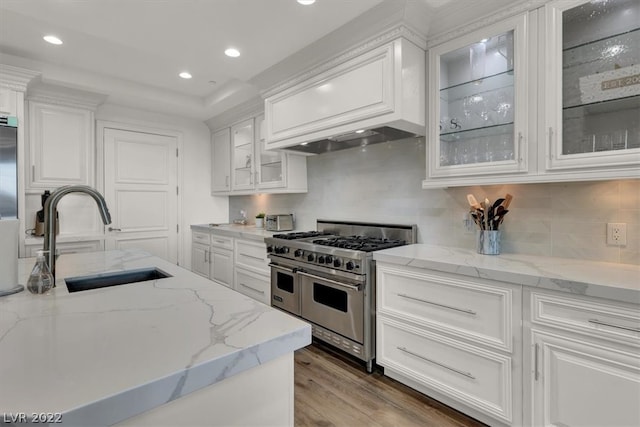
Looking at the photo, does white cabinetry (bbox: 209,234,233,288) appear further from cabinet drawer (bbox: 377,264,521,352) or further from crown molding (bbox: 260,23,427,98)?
cabinet drawer (bbox: 377,264,521,352)

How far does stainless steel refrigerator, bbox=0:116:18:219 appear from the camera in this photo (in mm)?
2846

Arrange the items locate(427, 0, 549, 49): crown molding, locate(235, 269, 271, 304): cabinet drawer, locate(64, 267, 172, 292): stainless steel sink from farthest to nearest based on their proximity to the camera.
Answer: locate(235, 269, 271, 304): cabinet drawer
locate(427, 0, 549, 49): crown molding
locate(64, 267, 172, 292): stainless steel sink

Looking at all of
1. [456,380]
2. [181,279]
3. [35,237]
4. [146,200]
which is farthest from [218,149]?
[456,380]

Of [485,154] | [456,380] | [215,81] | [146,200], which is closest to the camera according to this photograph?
[456,380]

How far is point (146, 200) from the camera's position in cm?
418

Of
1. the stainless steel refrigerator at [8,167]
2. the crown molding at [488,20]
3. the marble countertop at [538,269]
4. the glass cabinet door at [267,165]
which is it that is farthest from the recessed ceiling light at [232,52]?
the stainless steel refrigerator at [8,167]

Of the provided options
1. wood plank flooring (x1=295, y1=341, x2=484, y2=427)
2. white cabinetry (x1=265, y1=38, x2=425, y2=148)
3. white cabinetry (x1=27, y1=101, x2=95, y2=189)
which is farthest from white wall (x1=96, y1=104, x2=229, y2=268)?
wood plank flooring (x1=295, y1=341, x2=484, y2=427)

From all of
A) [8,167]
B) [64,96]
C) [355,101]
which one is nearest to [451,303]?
[355,101]

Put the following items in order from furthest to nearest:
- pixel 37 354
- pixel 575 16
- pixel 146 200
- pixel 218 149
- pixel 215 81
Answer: pixel 218 149
pixel 146 200
pixel 215 81
pixel 575 16
pixel 37 354

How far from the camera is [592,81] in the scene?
1.66 metres

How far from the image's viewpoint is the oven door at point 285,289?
2.80m

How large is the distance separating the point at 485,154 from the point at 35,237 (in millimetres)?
4102

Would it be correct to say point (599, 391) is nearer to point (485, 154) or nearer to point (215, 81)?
point (485, 154)

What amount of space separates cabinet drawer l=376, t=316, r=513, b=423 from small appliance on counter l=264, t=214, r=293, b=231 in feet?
5.68
